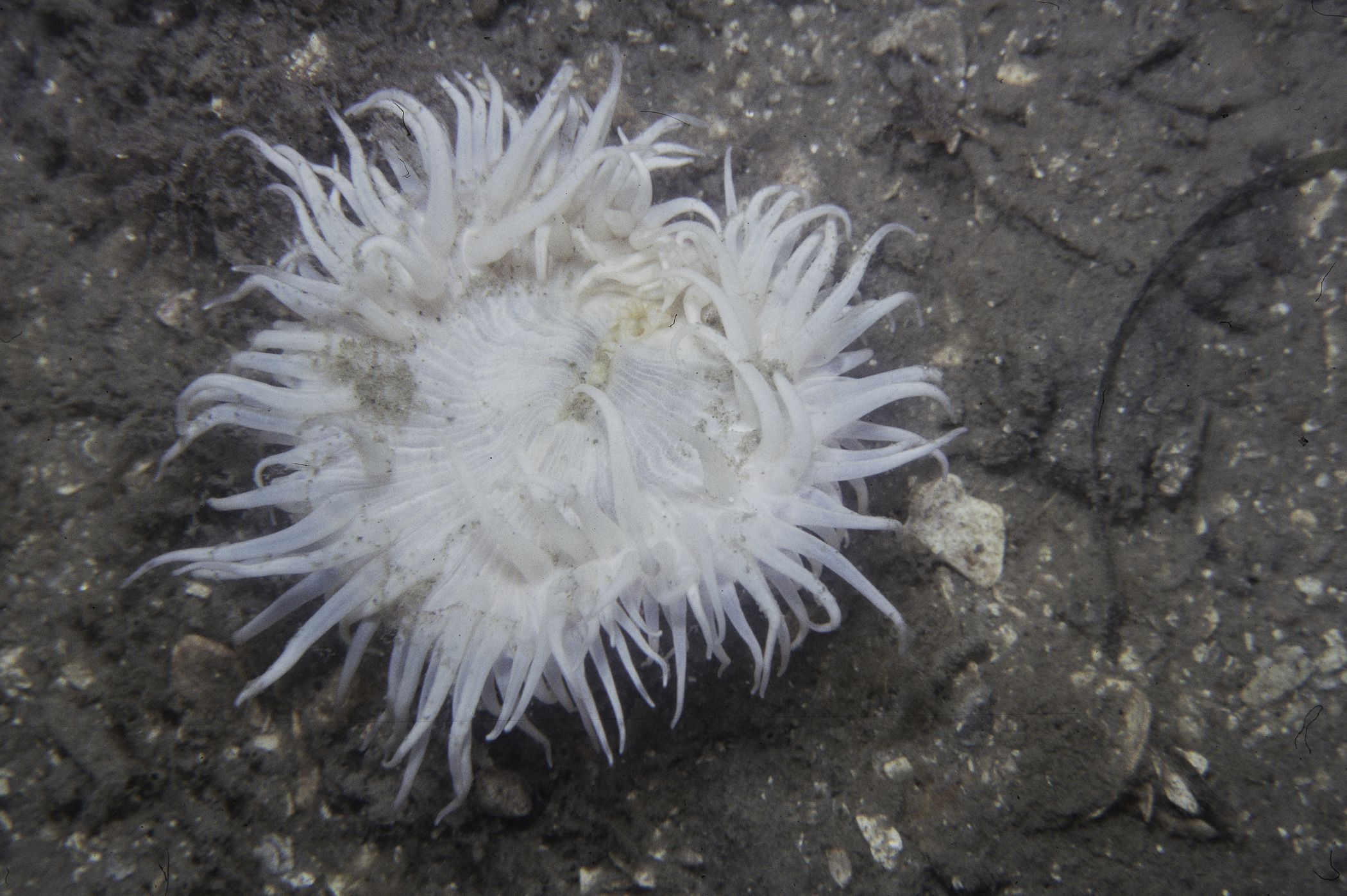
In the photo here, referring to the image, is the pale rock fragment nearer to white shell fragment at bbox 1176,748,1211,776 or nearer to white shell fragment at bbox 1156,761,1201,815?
white shell fragment at bbox 1176,748,1211,776

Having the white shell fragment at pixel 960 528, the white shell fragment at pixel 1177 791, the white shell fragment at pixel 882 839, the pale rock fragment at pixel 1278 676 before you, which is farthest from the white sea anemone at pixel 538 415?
the pale rock fragment at pixel 1278 676

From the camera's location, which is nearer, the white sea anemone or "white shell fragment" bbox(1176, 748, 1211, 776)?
the white sea anemone

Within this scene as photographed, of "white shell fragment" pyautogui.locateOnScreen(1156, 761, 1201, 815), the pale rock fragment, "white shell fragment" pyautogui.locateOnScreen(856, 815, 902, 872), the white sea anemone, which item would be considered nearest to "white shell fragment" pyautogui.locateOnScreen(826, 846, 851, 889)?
"white shell fragment" pyautogui.locateOnScreen(856, 815, 902, 872)

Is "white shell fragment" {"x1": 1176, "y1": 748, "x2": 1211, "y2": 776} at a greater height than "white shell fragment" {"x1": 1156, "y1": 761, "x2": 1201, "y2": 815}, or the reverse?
"white shell fragment" {"x1": 1176, "y1": 748, "x2": 1211, "y2": 776}

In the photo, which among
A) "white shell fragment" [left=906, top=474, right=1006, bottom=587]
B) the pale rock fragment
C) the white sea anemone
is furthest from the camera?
"white shell fragment" [left=906, top=474, right=1006, bottom=587]

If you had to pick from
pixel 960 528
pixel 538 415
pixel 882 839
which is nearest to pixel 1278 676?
pixel 960 528

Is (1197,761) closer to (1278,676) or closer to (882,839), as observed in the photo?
(1278,676)

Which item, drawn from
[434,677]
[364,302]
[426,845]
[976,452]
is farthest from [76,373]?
[976,452]

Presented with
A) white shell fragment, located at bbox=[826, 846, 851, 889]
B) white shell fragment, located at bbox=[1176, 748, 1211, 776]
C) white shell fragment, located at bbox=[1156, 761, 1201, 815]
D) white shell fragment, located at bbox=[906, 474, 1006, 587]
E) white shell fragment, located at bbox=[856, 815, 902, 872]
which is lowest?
white shell fragment, located at bbox=[826, 846, 851, 889]
